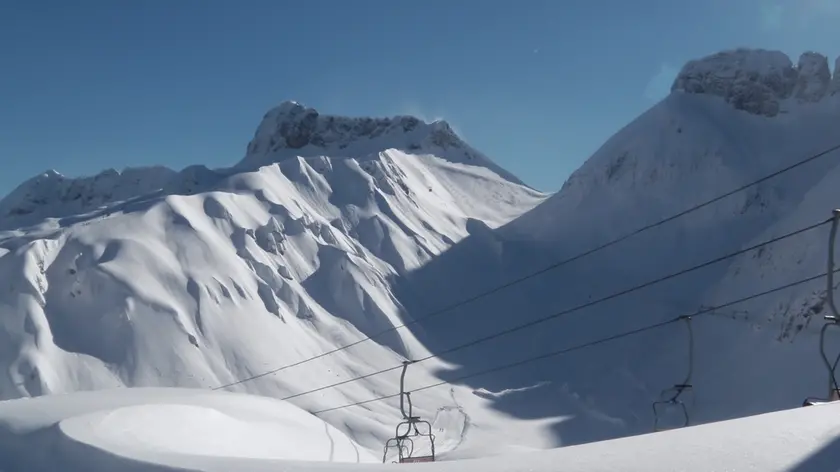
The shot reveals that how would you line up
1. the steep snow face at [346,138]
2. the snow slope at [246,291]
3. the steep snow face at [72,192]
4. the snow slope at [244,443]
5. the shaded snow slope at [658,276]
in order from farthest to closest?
the steep snow face at [346,138]
the steep snow face at [72,192]
the shaded snow slope at [658,276]
the snow slope at [246,291]
the snow slope at [244,443]

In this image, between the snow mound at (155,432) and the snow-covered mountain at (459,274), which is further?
the snow-covered mountain at (459,274)

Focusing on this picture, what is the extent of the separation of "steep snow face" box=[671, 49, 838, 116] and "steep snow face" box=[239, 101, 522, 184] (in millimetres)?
31368

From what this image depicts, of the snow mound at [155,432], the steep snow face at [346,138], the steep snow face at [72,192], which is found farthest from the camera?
the steep snow face at [346,138]

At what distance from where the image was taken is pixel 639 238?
335 ft

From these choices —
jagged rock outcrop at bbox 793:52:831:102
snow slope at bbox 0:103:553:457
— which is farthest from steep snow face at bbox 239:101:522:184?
jagged rock outcrop at bbox 793:52:831:102

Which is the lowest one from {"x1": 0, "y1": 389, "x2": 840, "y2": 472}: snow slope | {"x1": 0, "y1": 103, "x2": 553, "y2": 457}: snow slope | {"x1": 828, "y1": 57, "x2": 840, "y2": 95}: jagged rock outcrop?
{"x1": 0, "y1": 389, "x2": 840, "y2": 472}: snow slope

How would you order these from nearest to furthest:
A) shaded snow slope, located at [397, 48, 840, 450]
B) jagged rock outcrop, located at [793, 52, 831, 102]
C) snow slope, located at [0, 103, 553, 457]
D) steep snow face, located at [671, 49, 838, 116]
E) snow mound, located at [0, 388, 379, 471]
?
snow mound, located at [0, 388, 379, 471], snow slope, located at [0, 103, 553, 457], shaded snow slope, located at [397, 48, 840, 450], jagged rock outcrop, located at [793, 52, 831, 102], steep snow face, located at [671, 49, 838, 116]

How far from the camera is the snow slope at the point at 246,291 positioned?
2298 inches

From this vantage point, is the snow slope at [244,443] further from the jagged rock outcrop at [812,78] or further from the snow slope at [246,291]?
the jagged rock outcrop at [812,78]

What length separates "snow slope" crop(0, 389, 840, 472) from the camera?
21.6ft

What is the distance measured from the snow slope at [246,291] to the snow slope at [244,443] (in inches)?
1516

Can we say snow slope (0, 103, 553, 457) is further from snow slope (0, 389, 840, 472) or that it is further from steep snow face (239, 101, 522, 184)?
snow slope (0, 389, 840, 472)

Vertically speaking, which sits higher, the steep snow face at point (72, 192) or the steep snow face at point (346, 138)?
the steep snow face at point (346, 138)

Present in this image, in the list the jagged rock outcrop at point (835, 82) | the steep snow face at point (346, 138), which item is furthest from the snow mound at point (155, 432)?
the steep snow face at point (346, 138)
